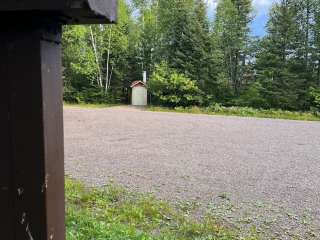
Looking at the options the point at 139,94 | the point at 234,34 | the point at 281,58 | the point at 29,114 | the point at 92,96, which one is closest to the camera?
the point at 29,114

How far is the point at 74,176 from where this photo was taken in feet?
16.9

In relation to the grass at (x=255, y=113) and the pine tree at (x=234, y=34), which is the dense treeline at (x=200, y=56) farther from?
the grass at (x=255, y=113)

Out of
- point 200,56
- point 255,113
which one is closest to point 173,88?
point 200,56

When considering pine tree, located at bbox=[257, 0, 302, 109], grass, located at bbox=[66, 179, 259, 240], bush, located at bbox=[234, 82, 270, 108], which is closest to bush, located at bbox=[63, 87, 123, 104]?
bush, located at bbox=[234, 82, 270, 108]

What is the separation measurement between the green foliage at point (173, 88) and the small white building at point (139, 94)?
0.90 m

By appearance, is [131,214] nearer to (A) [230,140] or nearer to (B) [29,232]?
(B) [29,232]

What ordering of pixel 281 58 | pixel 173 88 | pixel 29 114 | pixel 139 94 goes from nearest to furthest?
pixel 29 114
pixel 281 58
pixel 173 88
pixel 139 94

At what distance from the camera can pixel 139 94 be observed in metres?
20.2

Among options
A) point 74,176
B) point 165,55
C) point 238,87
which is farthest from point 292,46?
point 74,176

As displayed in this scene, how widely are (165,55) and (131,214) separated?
17385 millimetres

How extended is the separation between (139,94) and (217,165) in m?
14.3

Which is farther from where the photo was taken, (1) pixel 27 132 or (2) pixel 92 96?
(2) pixel 92 96

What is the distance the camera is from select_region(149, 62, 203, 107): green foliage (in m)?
18.5

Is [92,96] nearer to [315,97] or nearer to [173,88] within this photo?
[173,88]
